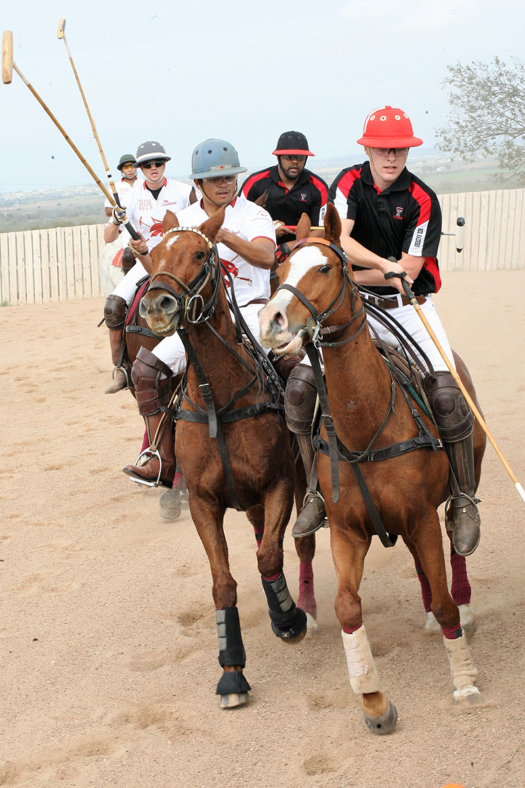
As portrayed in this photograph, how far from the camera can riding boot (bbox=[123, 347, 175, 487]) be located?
5.27 metres

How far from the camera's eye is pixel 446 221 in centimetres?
1881

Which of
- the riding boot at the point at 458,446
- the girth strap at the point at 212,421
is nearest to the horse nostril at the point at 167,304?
the girth strap at the point at 212,421

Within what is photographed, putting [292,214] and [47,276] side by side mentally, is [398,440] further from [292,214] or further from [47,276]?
[47,276]

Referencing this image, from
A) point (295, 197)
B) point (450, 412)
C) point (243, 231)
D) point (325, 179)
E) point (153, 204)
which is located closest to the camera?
point (450, 412)

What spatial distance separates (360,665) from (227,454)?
1.17 metres

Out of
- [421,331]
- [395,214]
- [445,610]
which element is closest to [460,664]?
[445,610]

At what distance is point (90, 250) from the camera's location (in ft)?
61.9

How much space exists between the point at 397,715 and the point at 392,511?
2.98 feet

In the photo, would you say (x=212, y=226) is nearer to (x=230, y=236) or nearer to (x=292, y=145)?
(x=230, y=236)

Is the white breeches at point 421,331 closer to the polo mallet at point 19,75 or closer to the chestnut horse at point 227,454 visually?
the chestnut horse at point 227,454

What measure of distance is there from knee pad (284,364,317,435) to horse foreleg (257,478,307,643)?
408 mm

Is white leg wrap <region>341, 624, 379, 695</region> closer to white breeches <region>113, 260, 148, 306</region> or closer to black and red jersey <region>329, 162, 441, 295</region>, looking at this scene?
black and red jersey <region>329, 162, 441, 295</region>

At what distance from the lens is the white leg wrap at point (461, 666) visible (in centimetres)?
364

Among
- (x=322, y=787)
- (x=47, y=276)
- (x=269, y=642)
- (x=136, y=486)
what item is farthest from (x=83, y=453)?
(x=47, y=276)
